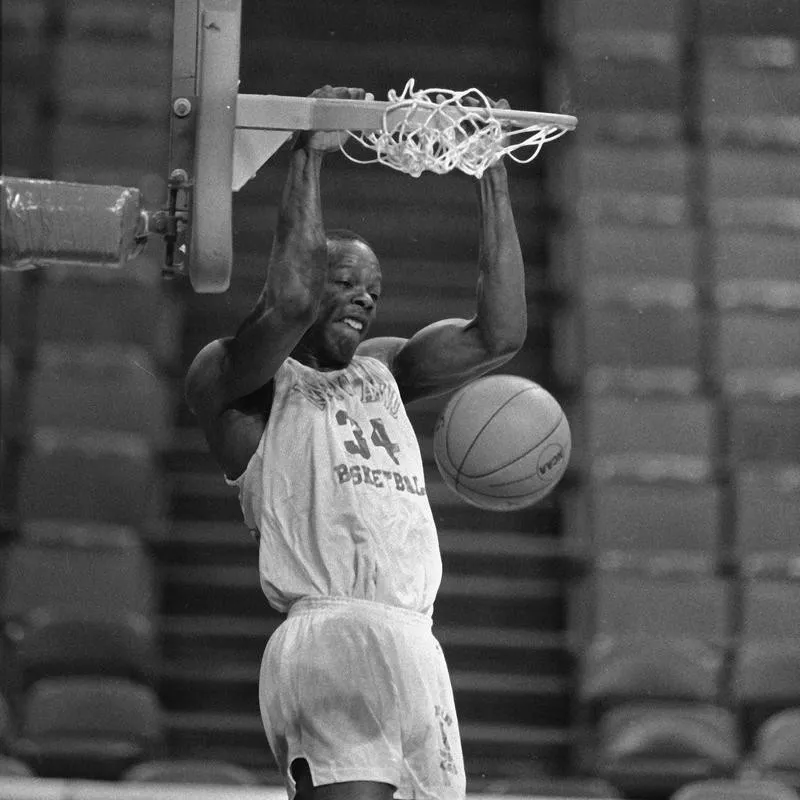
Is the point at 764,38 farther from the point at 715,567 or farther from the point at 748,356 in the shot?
the point at 715,567

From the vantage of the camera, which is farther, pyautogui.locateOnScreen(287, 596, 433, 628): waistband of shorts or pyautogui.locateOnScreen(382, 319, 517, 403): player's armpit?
pyautogui.locateOnScreen(382, 319, 517, 403): player's armpit

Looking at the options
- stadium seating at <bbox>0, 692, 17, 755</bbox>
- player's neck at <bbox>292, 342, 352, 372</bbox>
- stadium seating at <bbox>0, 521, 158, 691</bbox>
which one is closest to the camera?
player's neck at <bbox>292, 342, 352, 372</bbox>

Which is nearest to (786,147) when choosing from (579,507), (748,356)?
(748,356)

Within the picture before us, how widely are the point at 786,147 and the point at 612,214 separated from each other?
2.83ft

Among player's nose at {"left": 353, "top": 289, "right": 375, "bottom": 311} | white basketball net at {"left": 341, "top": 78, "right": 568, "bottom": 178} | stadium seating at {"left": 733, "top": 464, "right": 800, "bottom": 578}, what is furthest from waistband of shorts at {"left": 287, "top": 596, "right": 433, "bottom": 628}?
stadium seating at {"left": 733, "top": 464, "right": 800, "bottom": 578}

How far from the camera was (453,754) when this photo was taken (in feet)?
9.20

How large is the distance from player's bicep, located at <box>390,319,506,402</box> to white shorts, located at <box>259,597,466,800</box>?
2.16ft

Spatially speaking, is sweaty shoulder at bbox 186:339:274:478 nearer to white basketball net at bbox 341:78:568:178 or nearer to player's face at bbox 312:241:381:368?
player's face at bbox 312:241:381:368

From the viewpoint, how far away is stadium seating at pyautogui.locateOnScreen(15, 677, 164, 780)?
16.4 feet

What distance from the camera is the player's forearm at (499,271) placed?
10.3 ft

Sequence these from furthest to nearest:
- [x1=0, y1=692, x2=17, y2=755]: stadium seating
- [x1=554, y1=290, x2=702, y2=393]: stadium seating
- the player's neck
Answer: [x1=554, y1=290, x2=702, y2=393]: stadium seating < [x1=0, y1=692, x2=17, y2=755]: stadium seating < the player's neck

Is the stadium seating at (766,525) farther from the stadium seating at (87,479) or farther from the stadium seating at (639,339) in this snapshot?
the stadium seating at (87,479)

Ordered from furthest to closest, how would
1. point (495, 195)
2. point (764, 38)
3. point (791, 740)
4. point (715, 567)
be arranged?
point (764, 38)
point (715, 567)
point (791, 740)
point (495, 195)

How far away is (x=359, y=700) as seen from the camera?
2.75m
